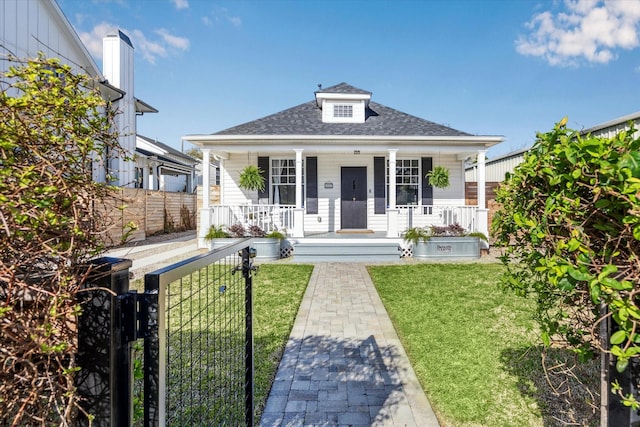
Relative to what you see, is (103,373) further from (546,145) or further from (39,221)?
(546,145)

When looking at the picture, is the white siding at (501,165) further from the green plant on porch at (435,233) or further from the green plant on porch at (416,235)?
the green plant on porch at (416,235)

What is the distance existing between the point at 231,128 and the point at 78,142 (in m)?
11.3

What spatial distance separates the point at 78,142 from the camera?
937 millimetres

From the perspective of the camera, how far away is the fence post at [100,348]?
905 mm

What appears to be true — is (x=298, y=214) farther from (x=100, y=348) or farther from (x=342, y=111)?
(x=100, y=348)

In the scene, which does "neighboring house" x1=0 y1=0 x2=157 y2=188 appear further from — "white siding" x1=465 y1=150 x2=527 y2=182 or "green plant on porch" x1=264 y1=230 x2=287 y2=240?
"white siding" x1=465 y1=150 x2=527 y2=182

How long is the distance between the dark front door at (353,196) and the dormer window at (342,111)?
2181 millimetres

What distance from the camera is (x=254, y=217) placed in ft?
36.0

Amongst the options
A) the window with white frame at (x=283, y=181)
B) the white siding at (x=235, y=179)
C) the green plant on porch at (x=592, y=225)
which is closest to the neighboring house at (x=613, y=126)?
the green plant on porch at (x=592, y=225)

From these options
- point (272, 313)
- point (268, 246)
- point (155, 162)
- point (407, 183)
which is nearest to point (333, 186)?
point (407, 183)

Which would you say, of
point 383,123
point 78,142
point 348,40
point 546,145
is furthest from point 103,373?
point 348,40

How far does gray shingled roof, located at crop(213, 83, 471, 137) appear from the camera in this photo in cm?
1115

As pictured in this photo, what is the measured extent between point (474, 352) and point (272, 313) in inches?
114

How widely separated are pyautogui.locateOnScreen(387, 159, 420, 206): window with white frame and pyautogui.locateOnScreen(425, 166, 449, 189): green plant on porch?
902mm
